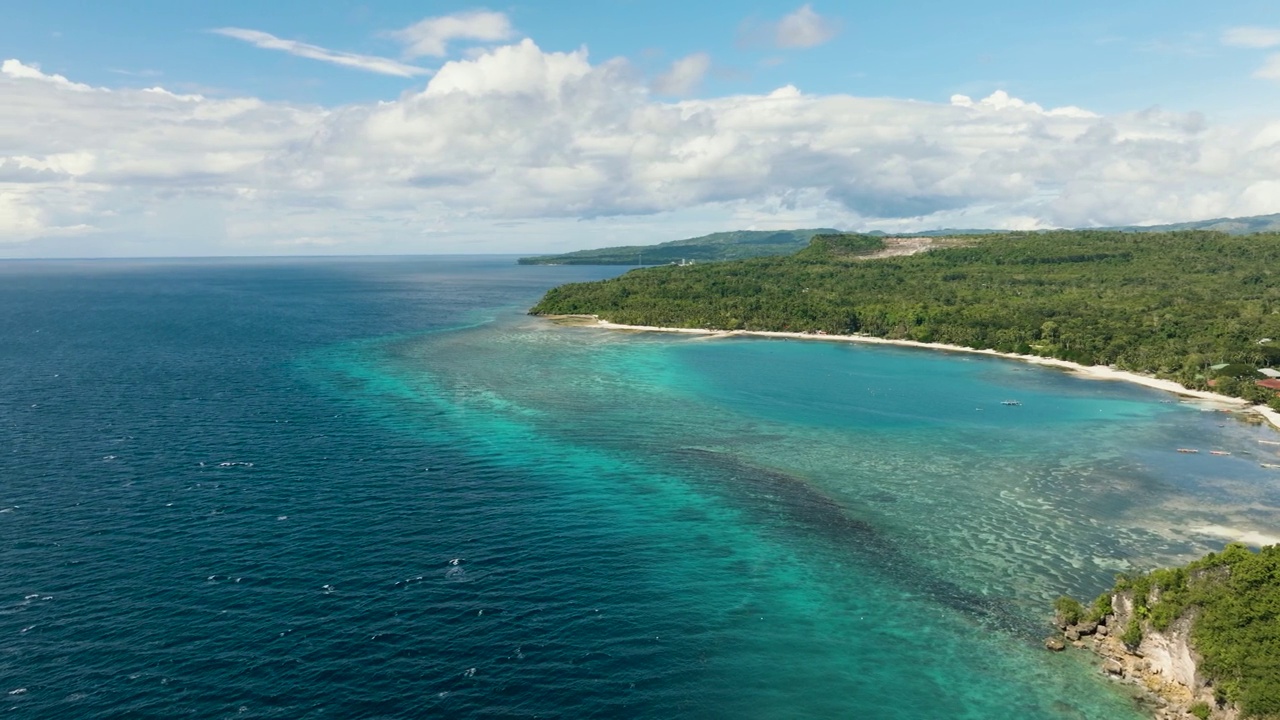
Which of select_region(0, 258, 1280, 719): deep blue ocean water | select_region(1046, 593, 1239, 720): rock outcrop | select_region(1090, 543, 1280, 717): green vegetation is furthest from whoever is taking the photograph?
select_region(0, 258, 1280, 719): deep blue ocean water

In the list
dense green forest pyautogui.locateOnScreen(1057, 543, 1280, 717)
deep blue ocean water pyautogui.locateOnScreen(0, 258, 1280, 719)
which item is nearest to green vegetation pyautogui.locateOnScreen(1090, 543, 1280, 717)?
dense green forest pyautogui.locateOnScreen(1057, 543, 1280, 717)

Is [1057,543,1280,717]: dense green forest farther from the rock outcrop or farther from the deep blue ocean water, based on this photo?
the deep blue ocean water

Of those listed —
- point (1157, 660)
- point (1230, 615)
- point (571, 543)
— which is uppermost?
point (1230, 615)

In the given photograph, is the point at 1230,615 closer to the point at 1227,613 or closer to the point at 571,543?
the point at 1227,613

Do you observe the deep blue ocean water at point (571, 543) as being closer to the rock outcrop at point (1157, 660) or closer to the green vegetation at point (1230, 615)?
the rock outcrop at point (1157, 660)

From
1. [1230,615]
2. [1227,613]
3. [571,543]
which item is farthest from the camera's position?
[571,543]

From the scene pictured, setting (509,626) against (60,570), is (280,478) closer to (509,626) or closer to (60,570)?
(60,570)

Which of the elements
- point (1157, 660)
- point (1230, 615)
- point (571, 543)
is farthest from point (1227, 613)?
point (571, 543)

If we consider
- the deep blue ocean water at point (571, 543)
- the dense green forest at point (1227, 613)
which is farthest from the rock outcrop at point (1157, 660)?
the deep blue ocean water at point (571, 543)

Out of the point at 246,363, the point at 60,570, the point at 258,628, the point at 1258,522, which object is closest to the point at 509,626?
the point at 258,628
